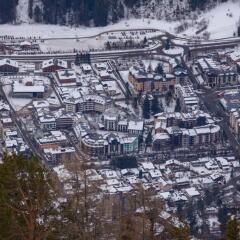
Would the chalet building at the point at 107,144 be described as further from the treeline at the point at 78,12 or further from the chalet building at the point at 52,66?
the treeline at the point at 78,12

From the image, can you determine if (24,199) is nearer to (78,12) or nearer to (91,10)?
(78,12)

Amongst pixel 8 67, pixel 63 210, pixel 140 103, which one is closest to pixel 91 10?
pixel 8 67

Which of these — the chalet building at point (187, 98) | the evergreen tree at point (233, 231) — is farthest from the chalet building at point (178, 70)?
the evergreen tree at point (233, 231)

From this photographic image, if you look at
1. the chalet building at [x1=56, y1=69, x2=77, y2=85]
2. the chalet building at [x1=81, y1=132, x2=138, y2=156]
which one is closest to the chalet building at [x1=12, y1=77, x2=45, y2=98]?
the chalet building at [x1=56, y1=69, x2=77, y2=85]

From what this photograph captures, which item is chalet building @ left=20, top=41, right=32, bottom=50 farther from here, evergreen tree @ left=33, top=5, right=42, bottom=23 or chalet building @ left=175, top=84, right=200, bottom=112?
chalet building @ left=175, top=84, right=200, bottom=112

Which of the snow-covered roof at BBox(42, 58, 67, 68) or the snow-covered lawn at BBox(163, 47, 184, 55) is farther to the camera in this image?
the snow-covered lawn at BBox(163, 47, 184, 55)

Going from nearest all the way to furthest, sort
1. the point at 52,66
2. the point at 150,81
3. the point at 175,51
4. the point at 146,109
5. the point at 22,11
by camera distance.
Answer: the point at 146,109
the point at 150,81
the point at 52,66
the point at 175,51
the point at 22,11

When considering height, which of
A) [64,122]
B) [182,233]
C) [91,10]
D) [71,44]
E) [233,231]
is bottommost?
[64,122]

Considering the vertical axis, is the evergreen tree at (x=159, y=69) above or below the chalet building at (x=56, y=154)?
above

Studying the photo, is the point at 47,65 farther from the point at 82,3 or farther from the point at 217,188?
the point at 217,188
